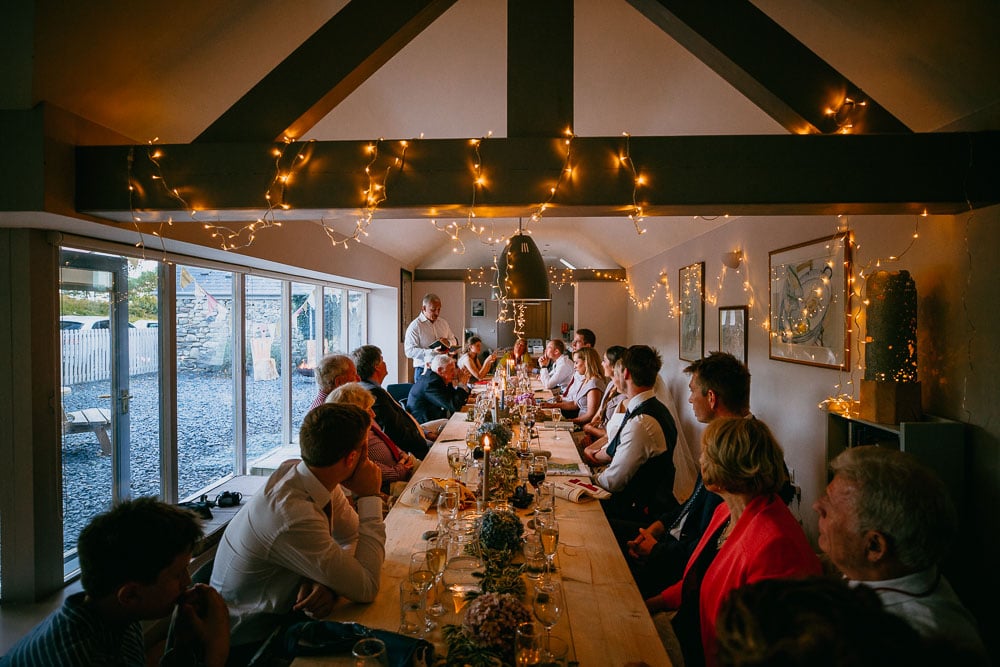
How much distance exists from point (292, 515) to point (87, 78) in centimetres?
207

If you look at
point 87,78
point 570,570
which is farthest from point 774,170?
point 87,78

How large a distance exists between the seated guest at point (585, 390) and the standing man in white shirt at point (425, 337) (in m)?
1.80

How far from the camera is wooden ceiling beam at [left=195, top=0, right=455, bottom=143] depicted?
2.47m

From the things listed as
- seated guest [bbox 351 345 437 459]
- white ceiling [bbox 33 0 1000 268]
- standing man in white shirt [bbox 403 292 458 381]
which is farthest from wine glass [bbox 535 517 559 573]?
standing man in white shirt [bbox 403 292 458 381]

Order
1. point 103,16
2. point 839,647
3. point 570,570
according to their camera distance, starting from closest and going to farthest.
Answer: point 839,647 < point 570,570 < point 103,16

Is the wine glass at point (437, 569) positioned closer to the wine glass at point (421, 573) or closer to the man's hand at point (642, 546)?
the wine glass at point (421, 573)

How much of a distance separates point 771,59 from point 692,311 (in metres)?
3.58

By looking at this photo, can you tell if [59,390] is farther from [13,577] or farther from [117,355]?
[13,577]

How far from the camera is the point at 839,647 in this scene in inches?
24.1

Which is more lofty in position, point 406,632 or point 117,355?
point 117,355

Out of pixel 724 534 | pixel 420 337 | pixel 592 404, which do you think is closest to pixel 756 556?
pixel 724 534

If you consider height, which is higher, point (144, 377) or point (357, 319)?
point (357, 319)

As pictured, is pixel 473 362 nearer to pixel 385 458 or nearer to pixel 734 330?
pixel 734 330

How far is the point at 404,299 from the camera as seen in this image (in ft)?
29.9
